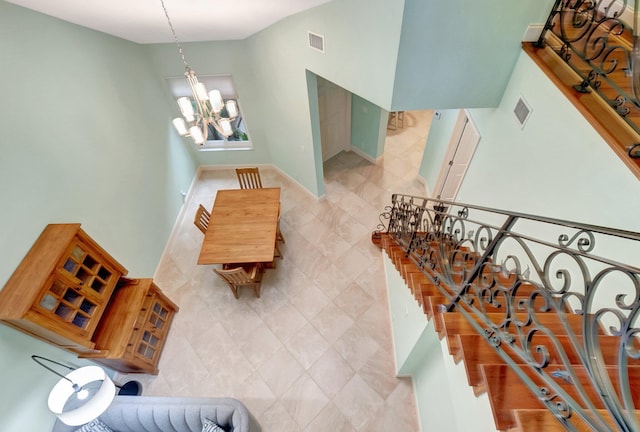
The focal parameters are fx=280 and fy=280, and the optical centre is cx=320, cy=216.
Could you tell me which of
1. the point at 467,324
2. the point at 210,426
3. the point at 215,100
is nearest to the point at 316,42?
the point at 215,100

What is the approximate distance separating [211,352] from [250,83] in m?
4.02

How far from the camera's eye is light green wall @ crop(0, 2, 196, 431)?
93.1 inches

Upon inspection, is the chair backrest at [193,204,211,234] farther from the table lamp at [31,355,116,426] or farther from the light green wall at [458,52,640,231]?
the light green wall at [458,52,640,231]

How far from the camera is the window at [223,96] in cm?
458

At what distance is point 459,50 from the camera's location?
2443 millimetres

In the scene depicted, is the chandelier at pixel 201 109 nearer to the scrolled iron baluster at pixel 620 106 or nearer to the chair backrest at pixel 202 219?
the chair backrest at pixel 202 219

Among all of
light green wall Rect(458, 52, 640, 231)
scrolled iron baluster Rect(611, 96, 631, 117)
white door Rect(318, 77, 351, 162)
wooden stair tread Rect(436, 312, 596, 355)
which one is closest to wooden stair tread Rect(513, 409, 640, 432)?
wooden stair tread Rect(436, 312, 596, 355)

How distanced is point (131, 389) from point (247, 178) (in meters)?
3.13

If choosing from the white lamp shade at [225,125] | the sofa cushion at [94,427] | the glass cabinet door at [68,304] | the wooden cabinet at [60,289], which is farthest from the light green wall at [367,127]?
the sofa cushion at [94,427]

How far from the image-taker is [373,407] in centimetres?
303

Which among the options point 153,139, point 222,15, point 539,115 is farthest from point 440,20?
point 153,139

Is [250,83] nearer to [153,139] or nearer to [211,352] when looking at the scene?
[153,139]

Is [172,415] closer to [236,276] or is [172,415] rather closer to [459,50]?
[236,276]

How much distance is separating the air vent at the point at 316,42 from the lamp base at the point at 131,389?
4.30 metres
